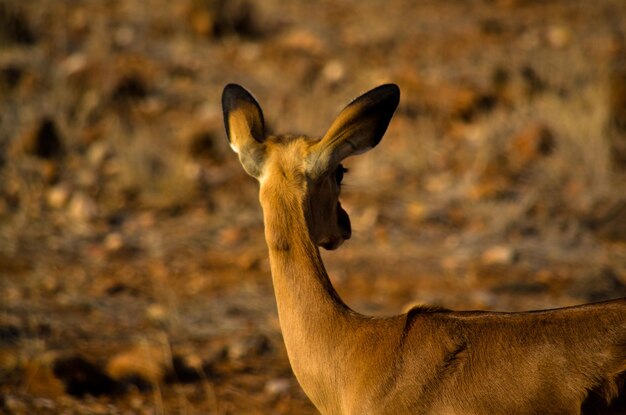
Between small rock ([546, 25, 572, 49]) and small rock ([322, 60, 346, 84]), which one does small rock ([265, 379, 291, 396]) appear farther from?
small rock ([546, 25, 572, 49])

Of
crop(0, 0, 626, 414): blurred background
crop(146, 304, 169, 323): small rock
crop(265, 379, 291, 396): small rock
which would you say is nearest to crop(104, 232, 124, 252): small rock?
crop(0, 0, 626, 414): blurred background

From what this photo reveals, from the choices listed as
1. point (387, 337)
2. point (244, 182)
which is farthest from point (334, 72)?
point (387, 337)

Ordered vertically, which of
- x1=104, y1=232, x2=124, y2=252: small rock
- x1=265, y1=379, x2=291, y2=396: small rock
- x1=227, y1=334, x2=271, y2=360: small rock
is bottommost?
x1=265, y1=379, x2=291, y2=396: small rock

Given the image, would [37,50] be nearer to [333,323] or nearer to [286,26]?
[286,26]

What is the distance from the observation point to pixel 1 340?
7.05m

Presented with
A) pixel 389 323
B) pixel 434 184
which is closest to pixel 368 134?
pixel 389 323

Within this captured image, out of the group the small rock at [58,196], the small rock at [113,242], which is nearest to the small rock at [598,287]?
the small rock at [113,242]

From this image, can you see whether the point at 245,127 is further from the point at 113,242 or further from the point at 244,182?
the point at 244,182

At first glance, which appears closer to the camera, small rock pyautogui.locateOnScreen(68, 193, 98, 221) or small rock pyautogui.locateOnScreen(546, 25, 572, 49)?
small rock pyautogui.locateOnScreen(68, 193, 98, 221)

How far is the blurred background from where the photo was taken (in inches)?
286

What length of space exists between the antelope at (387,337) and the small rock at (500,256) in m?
4.47

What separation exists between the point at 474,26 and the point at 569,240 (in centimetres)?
689

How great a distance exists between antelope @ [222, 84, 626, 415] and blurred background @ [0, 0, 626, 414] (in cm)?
215

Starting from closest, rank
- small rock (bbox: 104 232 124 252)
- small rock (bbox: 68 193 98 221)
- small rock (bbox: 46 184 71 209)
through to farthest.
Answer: small rock (bbox: 104 232 124 252), small rock (bbox: 68 193 98 221), small rock (bbox: 46 184 71 209)
